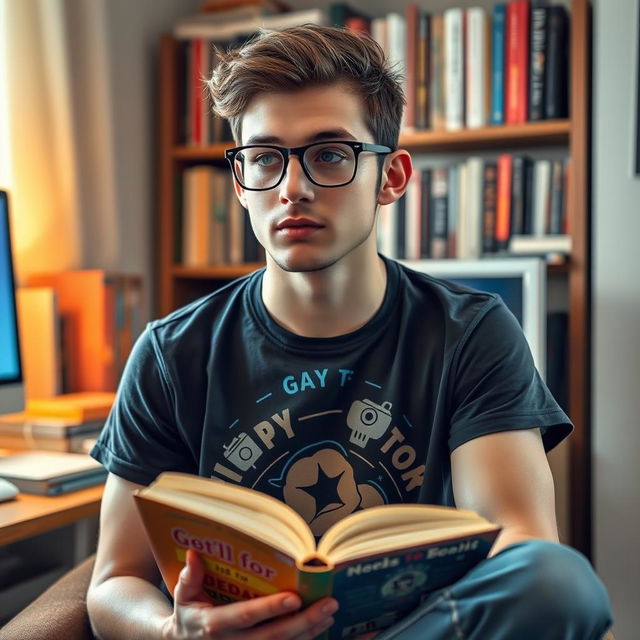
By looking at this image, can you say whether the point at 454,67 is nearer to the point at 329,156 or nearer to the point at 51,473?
the point at 329,156

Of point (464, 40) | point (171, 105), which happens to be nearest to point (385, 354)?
point (464, 40)

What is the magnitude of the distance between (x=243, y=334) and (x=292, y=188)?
237 millimetres

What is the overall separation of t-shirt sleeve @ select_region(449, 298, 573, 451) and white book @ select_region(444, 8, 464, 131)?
1131mm

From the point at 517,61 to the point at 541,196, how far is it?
1.12 ft

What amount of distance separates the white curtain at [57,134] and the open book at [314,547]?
143cm

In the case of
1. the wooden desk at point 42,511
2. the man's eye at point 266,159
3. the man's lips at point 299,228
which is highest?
the man's eye at point 266,159

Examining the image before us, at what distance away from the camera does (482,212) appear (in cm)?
223

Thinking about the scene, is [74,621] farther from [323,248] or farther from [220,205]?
[220,205]

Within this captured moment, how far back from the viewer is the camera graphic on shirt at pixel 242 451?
1186 millimetres

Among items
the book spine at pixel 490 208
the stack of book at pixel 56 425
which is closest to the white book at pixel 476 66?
the book spine at pixel 490 208

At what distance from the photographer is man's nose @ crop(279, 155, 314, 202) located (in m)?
1.15

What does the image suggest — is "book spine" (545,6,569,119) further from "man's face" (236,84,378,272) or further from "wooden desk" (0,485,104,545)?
"wooden desk" (0,485,104,545)

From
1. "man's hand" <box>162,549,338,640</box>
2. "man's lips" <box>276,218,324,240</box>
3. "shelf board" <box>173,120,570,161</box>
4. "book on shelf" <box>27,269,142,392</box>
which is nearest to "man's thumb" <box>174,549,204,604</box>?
"man's hand" <box>162,549,338,640</box>

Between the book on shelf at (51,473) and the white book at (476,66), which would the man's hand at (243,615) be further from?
the white book at (476,66)
